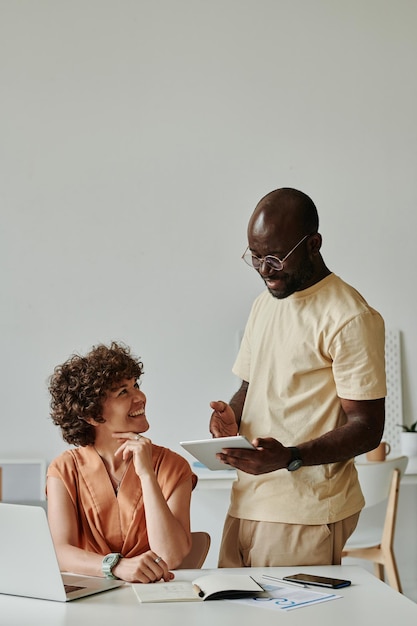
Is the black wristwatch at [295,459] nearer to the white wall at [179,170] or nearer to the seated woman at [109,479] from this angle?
the seated woman at [109,479]

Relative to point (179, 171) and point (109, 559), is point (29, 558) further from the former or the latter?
point (179, 171)

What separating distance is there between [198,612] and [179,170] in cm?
313

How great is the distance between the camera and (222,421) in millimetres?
2271

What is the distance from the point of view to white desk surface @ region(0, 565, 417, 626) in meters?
1.57

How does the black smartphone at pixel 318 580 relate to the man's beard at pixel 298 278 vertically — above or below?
below

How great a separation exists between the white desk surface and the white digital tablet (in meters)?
0.36

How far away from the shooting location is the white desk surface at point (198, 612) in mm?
1567

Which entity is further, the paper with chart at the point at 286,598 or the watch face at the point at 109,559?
the watch face at the point at 109,559

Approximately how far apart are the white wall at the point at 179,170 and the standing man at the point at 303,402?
2195mm

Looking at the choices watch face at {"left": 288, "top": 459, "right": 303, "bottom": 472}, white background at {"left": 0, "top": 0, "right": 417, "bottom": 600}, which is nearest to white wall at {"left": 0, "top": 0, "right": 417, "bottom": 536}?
white background at {"left": 0, "top": 0, "right": 417, "bottom": 600}

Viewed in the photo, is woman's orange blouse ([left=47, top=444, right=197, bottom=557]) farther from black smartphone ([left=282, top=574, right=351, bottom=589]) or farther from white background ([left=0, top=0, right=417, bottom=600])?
white background ([left=0, top=0, right=417, bottom=600])

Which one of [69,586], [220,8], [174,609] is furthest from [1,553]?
[220,8]

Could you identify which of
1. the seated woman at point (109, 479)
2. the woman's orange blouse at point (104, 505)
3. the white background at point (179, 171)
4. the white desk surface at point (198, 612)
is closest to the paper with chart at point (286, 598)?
the white desk surface at point (198, 612)

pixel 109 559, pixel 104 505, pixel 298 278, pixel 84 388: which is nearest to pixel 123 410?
pixel 84 388
